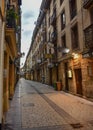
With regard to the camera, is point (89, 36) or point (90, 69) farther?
point (90, 69)

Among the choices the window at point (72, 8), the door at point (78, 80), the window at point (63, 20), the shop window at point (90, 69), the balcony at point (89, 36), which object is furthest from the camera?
the window at point (63, 20)

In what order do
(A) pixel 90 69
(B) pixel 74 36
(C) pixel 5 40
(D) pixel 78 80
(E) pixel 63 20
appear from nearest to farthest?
(C) pixel 5 40 → (A) pixel 90 69 → (D) pixel 78 80 → (B) pixel 74 36 → (E) pixel 63 20

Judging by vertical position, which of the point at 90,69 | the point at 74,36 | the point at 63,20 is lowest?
the point at 90,69

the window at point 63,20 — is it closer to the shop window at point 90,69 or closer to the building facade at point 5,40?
the shop window at point 90,69

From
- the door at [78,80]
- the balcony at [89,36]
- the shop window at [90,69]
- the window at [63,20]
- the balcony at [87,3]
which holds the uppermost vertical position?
the window at [63,20]

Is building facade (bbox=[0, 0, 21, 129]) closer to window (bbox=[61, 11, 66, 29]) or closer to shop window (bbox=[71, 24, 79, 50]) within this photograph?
shop window (bbox=[71, 24, 79, 50])

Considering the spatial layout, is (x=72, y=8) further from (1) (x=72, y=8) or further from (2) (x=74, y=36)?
(2) (x=74, y=36)

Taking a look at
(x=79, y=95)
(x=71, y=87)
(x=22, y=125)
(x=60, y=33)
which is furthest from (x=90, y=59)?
(x=60, y=33)

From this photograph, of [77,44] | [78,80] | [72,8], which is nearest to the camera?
[78,80]

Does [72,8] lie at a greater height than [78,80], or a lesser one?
greater

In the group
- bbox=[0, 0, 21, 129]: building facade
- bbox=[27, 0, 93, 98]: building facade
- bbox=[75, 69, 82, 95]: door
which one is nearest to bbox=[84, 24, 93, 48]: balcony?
bbox=[27, 0, 93, 98]: building facade

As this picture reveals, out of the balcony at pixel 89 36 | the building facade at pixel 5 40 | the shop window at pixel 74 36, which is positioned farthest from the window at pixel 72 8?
the building facade at pixel 5 40

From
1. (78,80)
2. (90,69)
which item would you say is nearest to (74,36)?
(78,80)

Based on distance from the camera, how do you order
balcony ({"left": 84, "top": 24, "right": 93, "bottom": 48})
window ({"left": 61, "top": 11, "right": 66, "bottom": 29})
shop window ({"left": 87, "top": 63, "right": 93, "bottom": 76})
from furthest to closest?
window ({"left": 61, "top": 11, "right": 66, "bottom": 29}) < shop window ({"left": 87, "top": 63, "right": 93, "bottom": 76}) < balcony ({"left": 84, "top": 24, "right": 93, "bottom": 48})
